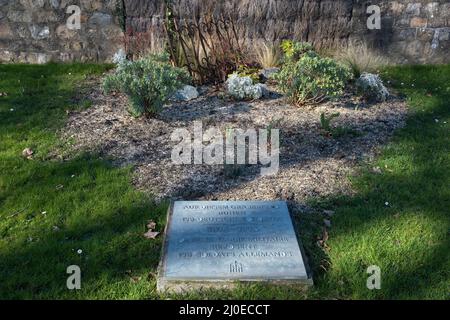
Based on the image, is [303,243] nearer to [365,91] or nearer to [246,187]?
[246,187]

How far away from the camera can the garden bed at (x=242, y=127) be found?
15.2 feet

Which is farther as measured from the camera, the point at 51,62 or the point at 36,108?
the point at 51,62

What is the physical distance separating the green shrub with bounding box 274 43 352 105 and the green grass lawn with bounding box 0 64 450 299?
3.30ft

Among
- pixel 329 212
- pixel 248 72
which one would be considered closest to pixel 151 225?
pixel 329 212

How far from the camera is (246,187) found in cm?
464

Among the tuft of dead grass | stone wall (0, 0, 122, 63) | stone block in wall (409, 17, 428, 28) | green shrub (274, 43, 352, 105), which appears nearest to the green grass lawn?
green shrub (274, 43, 352, 105)

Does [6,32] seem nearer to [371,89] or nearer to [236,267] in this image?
[371,89]

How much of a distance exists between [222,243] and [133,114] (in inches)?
107

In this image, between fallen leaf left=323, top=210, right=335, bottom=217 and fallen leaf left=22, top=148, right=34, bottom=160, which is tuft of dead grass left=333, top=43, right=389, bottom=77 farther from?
fallen leaf left=22, top=148, right=34, bottom=160

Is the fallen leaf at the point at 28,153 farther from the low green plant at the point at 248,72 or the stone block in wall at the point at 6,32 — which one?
the stone block in wall at the point at 6,32

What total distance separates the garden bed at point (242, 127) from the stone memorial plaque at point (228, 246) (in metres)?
0.36
